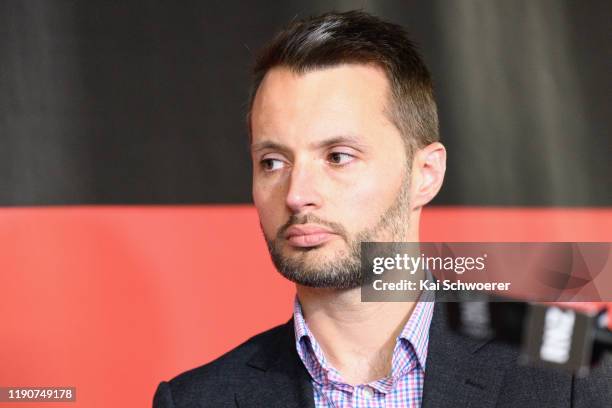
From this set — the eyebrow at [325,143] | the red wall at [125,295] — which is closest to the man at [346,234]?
the eyebrow at [325,143]

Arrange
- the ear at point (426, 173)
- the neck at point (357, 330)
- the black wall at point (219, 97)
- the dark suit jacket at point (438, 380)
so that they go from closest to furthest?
1. the dark suit jacket at point (438, 380)
2. the neck at point (357, 330)
3. the ear at point (426, 173)
4. the black wall at point (219, 97)

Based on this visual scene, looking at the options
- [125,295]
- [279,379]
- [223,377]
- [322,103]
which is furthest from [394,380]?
[125,295]

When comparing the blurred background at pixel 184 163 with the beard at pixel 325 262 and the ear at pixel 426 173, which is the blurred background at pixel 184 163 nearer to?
the ear at pixel 426 173

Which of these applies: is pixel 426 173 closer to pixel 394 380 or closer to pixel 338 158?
pixel 338 158

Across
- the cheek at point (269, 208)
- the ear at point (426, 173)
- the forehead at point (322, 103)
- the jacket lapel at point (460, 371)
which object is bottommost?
the jacket lapel at point (460, 371)

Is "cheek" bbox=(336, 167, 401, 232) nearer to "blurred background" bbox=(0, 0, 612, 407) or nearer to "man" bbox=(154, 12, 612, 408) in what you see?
"man" bbox=(154, 12, 612, 408)

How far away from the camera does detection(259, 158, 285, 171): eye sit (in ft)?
5.36

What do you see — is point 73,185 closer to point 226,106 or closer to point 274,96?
point 226,106

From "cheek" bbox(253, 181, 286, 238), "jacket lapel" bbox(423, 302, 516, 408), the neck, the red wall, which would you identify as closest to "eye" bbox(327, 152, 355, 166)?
"cheek" bbox(253, 181, 286, 238)

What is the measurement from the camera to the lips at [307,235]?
1.56 meters

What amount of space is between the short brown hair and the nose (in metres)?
0.22

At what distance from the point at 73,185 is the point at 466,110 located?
1.06m

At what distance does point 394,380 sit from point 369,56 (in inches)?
24.9

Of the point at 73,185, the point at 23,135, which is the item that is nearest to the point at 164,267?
the point at 73,185
